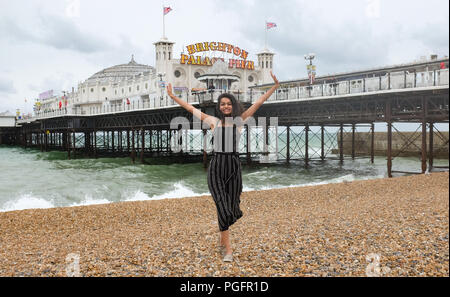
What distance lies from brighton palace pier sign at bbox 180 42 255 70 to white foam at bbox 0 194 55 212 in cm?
3169

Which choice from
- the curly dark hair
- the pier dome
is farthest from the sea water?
the pier dome

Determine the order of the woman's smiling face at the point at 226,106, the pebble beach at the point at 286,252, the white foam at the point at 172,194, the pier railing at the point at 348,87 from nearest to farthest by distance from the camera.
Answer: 1. the woman's smiling face at the point at 226,106
2. the pebble beach at the point at 286,252
3. the white foam at the point at 172,194
4. the pier railing at the point at 348,87

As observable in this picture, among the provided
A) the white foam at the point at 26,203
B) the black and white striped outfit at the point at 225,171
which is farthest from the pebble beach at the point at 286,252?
the white foam at the point at 26,203

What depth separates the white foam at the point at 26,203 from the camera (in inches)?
638

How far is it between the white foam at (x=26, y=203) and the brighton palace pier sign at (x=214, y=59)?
31.7m

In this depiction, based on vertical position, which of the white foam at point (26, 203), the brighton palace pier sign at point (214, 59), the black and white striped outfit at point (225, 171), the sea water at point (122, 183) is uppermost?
the brighton palace pier sign at point (214, 59)

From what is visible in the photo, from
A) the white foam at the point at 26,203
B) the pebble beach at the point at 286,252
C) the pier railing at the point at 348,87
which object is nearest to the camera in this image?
the pebble beach at the point at 286,252

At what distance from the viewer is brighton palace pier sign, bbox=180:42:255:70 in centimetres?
4650

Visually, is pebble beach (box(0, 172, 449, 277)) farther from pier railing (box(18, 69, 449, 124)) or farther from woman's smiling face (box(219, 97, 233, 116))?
pier railing (box(18, 69, 449, 124))

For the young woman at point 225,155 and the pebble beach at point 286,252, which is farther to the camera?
the pebble beach at point 286,252

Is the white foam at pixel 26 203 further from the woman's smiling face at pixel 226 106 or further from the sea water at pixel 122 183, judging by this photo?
the woman's smiling face at pixel 226 106

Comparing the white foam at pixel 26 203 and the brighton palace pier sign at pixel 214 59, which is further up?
the brighton palace pier sign at pixel 214 59

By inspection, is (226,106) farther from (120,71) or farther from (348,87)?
(120,71)
